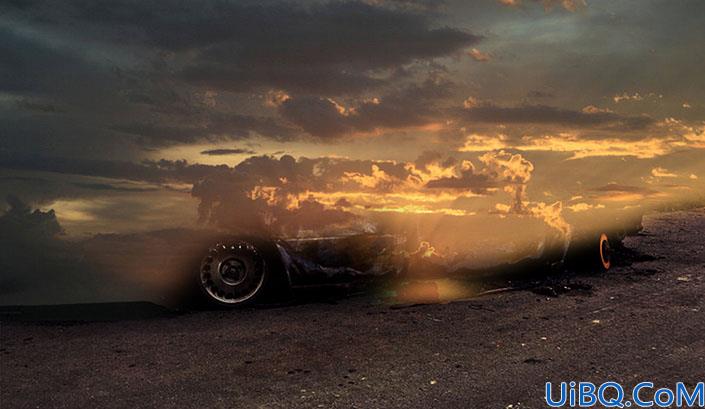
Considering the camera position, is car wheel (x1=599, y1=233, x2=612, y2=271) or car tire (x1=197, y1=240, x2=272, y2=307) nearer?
car tire (x1=197, y1=240, x2=272, y2=307)

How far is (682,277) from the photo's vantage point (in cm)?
863

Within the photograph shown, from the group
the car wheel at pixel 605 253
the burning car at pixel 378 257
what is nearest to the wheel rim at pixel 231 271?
the burning car at pixel 378 257

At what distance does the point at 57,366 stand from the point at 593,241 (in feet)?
26.7

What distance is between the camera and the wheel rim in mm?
7352

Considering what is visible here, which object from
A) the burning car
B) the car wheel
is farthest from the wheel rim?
the car wheel

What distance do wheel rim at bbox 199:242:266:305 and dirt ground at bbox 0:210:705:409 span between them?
1.37ft

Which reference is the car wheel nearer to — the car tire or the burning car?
the burning car

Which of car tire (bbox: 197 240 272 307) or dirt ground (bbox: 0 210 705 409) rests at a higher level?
car tire (bbox: 197 240 272 307)

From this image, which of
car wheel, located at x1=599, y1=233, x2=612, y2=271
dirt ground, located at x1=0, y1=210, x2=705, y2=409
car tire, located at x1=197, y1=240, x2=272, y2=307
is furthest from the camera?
car wheel, located at x1=599, y1=233, x2=612, y2=271

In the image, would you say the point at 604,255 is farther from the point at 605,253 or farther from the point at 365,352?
the point at 365,352

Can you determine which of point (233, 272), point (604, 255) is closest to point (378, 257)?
point (233, 272)

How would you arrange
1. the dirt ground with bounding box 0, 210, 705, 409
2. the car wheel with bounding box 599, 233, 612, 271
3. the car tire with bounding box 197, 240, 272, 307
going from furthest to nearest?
the car wheel with bounding box 599, 233, 612, 271, the car tire with bounding box 197, 240, 272, 307, the dirt ground with bounding box 0, 210, 705, 409

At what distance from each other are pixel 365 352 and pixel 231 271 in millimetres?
2722

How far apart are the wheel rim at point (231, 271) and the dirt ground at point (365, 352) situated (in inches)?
16.4
